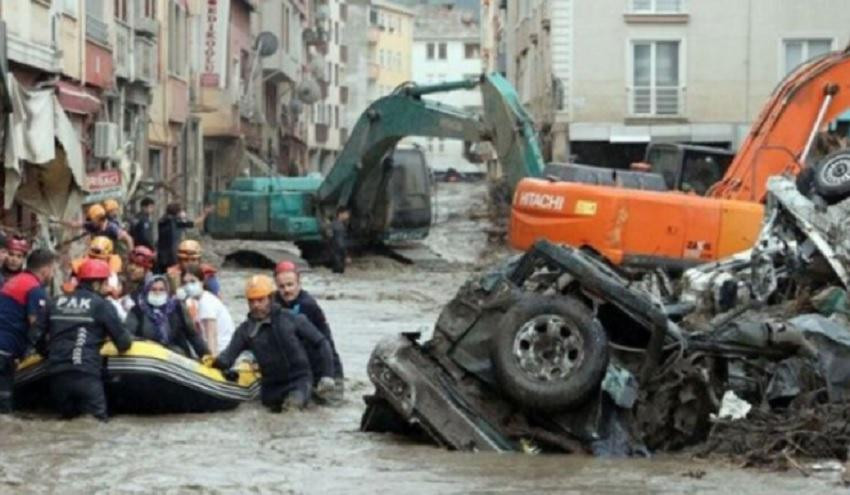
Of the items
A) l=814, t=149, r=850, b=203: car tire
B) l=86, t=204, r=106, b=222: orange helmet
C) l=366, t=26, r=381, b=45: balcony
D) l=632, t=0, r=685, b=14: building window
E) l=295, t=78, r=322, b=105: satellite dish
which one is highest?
l=366, t=26, r=381, b=45: balcony

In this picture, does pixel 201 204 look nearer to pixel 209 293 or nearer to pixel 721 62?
pixel 721 62

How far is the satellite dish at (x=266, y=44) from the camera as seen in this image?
63844mm

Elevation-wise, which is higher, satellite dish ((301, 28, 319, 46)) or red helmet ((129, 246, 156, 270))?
satellite dish ((301, 28, 319, 46))

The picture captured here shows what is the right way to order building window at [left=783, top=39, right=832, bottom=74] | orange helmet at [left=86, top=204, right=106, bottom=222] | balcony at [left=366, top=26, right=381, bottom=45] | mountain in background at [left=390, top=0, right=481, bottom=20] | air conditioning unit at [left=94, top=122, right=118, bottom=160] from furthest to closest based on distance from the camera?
mountain in background at [left=390, top=0, right=481, bottom=20] → balcony at [left=366, top=26, right=381, bottom=45] → building window at [left=783, top=39, right=832, bottom=74] → air conditioning unit at [left=94, top=122, right=118, bottom=160] → orange helmet at [left=86, top=204, right=106, bottom=222]

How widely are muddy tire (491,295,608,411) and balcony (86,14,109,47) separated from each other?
21.6 m

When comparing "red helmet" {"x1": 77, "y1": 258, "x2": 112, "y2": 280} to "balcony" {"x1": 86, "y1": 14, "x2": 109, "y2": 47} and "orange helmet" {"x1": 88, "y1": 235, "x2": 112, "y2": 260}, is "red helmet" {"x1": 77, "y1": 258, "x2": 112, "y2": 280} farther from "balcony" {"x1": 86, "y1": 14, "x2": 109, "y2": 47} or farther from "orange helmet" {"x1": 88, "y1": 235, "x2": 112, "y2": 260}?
"balcony" {"x1": 86, "y1": 14, "x2": 109, "y2": 47}

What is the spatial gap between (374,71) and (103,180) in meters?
101

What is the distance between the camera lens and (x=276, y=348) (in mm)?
16328

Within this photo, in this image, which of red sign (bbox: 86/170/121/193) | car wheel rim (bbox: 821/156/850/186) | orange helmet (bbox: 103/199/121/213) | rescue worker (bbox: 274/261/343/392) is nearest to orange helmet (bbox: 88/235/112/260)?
rescue worker (bbox: 274/261/343/392)

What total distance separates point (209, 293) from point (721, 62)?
34.0 m

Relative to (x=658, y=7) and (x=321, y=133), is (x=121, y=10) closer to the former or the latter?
(x=658, y=7)

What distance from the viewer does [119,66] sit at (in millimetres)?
38375

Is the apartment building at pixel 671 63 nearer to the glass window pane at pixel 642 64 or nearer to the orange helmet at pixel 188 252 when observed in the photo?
the glass window pane at pixel 642 64

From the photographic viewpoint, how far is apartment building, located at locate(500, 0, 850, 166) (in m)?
50.4
